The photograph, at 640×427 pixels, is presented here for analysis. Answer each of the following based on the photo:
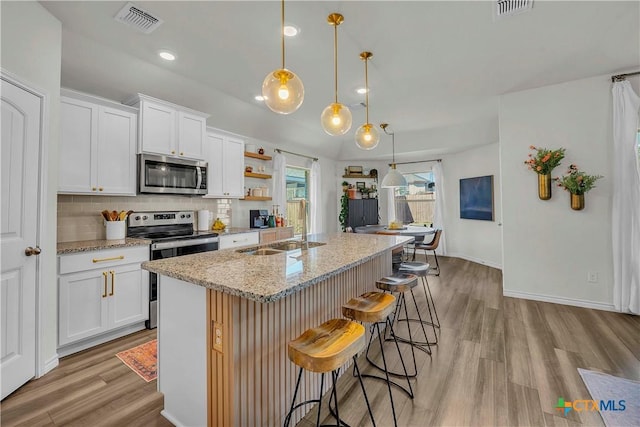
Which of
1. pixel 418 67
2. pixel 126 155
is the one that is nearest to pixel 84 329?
pixel 126 155

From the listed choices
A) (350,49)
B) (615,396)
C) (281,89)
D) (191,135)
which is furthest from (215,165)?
(615,396)

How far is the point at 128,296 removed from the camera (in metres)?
2.70

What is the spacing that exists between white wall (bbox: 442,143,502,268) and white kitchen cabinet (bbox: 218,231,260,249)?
4.51 m

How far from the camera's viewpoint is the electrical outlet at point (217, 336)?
134 cm

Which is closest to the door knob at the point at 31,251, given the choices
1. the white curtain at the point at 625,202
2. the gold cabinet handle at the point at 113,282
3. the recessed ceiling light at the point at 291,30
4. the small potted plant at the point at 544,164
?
the gold cabinet handle at the point at 113,282

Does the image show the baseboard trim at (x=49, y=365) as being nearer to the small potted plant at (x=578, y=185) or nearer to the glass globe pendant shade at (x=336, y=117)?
the glass globe pendant shade at (x=336, y=117)

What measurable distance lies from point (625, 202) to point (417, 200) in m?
4.22

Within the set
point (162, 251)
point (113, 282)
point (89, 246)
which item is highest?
point (89, 246)

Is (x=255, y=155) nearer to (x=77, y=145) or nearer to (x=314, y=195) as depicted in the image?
(x=314, y=195)

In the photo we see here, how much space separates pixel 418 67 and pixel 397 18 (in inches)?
39.2

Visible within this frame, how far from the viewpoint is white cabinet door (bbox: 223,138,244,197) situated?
166 inches

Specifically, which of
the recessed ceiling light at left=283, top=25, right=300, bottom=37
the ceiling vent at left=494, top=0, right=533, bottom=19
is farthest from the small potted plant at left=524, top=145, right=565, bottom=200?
the recessed ceiling light at left=283, top=25, right=300, bottom=37

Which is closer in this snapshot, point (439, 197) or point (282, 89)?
point (282, 89)

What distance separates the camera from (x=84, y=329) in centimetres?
243
